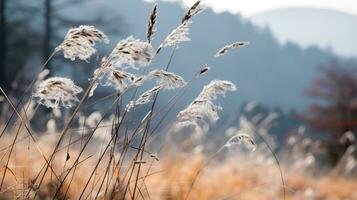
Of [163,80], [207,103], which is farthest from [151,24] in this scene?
[207,103]

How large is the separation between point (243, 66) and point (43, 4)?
125m

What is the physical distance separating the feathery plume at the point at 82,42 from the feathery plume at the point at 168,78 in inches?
7.7

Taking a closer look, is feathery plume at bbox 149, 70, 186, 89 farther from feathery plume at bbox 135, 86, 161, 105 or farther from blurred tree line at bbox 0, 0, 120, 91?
blurred tree line at bbox 0, 0, 120, 91

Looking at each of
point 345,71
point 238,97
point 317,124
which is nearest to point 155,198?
point 317,124

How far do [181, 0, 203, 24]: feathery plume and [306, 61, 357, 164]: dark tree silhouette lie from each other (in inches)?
1126

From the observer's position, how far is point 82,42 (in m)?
1.92

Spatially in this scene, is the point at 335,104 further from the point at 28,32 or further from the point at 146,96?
the point at 146,96

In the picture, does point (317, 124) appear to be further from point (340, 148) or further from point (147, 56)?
point (147, 56)

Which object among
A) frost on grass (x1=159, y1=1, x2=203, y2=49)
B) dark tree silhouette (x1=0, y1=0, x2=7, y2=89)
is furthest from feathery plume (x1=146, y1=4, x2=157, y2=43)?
dark tree silhouette (x1=0, y1=0, x2=7, y2=89)

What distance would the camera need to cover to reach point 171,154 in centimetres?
582

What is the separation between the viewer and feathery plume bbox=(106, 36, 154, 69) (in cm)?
187

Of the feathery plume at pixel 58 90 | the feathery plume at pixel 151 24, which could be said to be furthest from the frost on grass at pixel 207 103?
the feathery plume at pixel 58 90

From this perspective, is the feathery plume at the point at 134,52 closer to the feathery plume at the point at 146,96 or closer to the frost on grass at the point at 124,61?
the frost on grass at the point at 124,61

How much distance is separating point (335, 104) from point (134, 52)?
3744cm
